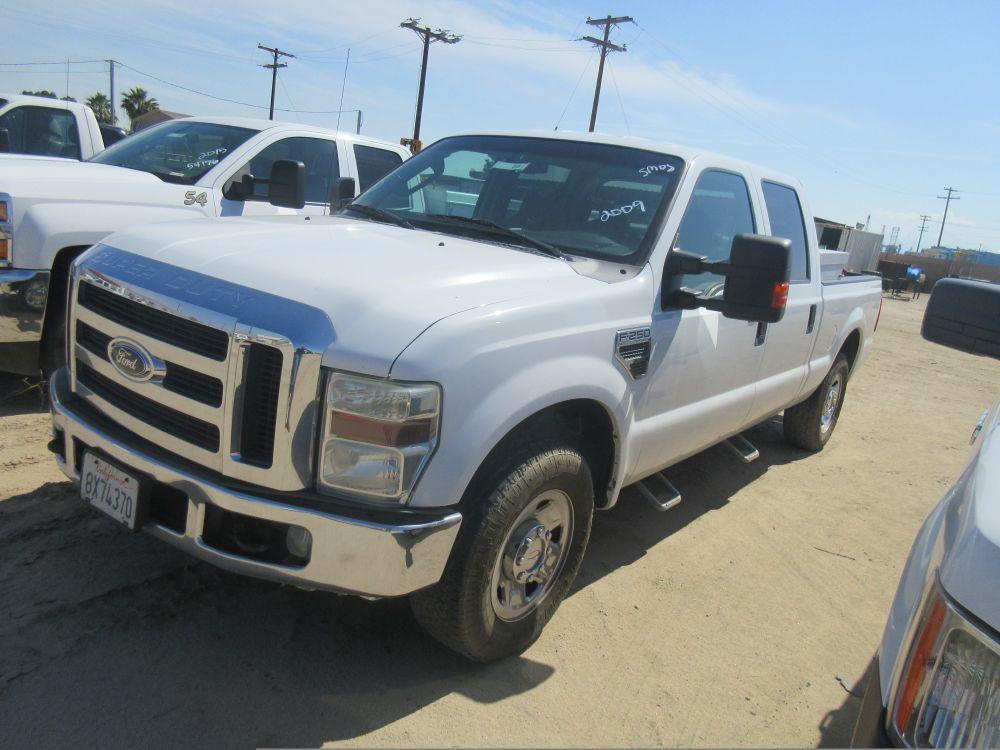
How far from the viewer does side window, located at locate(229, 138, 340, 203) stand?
233 inches

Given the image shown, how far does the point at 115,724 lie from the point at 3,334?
2940 mm

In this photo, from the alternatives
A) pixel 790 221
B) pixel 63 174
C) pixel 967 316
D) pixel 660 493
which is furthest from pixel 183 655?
pixel 790 221

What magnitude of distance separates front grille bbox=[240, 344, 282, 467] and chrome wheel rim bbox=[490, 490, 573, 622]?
848mm

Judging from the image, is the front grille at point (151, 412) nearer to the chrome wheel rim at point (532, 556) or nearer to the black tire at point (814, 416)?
the chrome wheel rim at point (532, 556)

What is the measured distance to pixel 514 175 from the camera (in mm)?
3793

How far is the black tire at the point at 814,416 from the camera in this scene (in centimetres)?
594

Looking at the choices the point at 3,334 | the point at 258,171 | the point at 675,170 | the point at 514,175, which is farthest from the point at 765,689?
the point at 258,171

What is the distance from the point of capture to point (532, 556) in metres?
2.87

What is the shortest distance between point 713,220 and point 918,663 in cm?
274

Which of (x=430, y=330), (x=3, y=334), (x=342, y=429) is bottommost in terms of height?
(x=3, y=334)

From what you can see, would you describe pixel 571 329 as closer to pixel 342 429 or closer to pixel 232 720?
pixel 342 429

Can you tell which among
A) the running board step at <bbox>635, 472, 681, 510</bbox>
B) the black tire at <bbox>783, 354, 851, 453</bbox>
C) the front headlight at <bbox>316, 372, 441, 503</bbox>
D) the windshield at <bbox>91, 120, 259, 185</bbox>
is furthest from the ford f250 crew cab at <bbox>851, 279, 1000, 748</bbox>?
the windshield at <bbox>91, 120, 259, 185</bbox>

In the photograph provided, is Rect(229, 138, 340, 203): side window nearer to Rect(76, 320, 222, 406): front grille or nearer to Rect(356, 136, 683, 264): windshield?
Rect(356, 136, 683, 264): windshield

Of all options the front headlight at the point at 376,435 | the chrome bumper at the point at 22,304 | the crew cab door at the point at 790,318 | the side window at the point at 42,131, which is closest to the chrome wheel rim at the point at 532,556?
the front headlight at the point at 376,435
